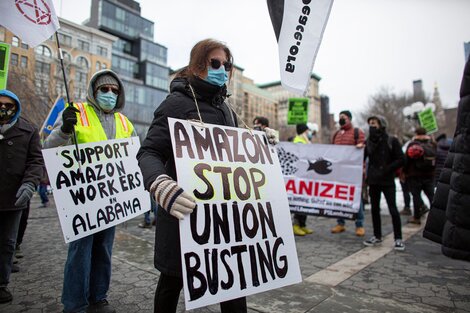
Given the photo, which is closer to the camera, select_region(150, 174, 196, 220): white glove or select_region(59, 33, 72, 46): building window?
→ select_region(150, 174, 196, 220): white glove

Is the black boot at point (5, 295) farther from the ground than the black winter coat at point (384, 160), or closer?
closer

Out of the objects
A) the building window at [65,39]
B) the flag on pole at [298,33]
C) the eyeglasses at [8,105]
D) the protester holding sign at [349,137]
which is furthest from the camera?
the building window at [65,39]

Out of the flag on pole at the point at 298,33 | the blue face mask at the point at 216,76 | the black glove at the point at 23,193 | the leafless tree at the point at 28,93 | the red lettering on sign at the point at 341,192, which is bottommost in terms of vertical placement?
the red lettering on sign at the point at 341,192

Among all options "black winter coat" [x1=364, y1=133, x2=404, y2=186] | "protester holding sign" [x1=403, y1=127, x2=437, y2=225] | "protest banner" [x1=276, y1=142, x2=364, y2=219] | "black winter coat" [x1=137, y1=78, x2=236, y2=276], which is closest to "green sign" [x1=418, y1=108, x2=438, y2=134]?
"protester holding sign" [x1=403, y1=127, x2=437, y2=225]

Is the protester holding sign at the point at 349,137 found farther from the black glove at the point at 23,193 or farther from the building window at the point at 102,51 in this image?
the building window at the point at 102,51

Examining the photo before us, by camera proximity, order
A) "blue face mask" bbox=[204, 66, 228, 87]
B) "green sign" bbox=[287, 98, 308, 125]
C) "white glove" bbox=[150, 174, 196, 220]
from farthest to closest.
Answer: "green sign" bbox=[287, 98, 308, 125] < "blue face mask" bbox=[204, 66, 228, 87] < "white glove" bbox=[150, 174, 196, 220]

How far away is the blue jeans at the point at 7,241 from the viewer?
2.85 metres

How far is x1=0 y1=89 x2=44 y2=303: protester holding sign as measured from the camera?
2900 millimetres

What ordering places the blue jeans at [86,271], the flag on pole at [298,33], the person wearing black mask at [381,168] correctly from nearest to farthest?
the blue jeans at [86,271], the flag on pole at [298,33], the person wearing black mask at [381,168]

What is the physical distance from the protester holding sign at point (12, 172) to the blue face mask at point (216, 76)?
2264mm

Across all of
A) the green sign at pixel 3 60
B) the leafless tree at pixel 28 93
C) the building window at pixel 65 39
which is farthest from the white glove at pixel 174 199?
the building window at pixel 65 39

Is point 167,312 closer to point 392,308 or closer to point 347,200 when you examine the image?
point 392,308

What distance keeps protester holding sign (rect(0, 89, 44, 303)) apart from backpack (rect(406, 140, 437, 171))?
6859mm

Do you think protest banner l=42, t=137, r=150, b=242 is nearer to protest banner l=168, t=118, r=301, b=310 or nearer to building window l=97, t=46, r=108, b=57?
protest banner l=168, t=118, r=301, b=310
